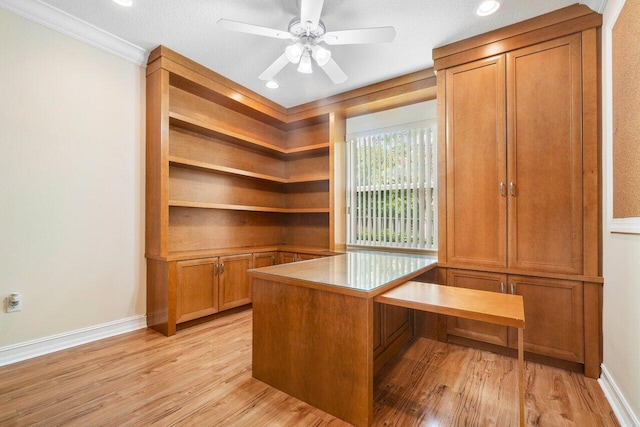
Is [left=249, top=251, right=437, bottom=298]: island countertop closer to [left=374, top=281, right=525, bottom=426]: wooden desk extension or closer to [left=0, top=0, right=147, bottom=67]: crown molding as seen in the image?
[left=374, top=281, right=525, bottom=426]: wooden desk extension

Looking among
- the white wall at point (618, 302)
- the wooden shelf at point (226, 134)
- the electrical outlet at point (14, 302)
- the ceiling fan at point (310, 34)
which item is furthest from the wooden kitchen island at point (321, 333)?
the wooden shelf at point (226, 134)

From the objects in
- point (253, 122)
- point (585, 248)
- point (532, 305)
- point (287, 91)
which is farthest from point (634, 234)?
point (253, 122)

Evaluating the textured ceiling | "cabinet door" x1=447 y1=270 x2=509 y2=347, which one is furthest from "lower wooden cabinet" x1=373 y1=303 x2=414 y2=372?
the textured ceiling

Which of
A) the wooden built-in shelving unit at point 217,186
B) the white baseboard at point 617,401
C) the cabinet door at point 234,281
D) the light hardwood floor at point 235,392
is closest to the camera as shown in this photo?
the white baseboard at point 617,401

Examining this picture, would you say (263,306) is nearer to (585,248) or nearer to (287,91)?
(585,248)

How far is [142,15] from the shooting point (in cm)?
226

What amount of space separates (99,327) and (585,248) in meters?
4.00

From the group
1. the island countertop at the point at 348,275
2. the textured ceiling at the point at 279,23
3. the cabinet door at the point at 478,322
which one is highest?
the textured ceiling at the point at 279,23

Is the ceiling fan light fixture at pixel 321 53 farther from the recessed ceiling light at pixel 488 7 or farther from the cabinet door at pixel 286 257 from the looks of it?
the cabinet door at pixel 286 257

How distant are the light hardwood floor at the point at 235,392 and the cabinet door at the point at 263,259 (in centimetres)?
124

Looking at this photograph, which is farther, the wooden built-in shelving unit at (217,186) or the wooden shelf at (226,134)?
the wooden shelf at (226,134)

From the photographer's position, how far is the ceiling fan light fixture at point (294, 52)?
7.14 ft

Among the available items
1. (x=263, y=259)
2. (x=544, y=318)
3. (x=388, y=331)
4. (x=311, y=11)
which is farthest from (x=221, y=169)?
(x=544, y=318)

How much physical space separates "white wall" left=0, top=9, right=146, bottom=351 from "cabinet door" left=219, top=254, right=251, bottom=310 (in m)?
0.77
